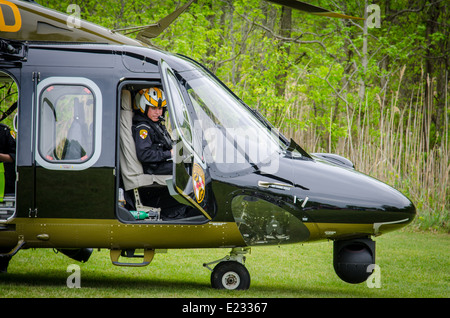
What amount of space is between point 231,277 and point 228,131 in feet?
4.71

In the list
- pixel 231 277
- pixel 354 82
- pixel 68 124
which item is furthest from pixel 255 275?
pixel 354 82

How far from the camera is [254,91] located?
13.8 m

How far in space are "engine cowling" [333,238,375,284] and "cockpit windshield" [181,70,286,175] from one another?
1048 mm

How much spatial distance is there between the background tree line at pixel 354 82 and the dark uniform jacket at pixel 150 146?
580 cm

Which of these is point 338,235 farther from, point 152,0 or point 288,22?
point 288,22

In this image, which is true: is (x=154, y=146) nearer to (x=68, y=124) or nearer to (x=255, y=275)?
(x=68, y=124)

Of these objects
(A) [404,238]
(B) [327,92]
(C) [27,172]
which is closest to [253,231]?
(C) [27,172]

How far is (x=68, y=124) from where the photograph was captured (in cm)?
563

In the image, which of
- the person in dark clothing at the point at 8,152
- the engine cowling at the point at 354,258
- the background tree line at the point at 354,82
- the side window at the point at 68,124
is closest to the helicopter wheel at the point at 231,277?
the engine cowling at the point at 354,258

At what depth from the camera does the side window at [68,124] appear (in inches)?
218

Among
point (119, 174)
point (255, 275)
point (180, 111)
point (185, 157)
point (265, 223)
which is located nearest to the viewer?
point (185, 157)

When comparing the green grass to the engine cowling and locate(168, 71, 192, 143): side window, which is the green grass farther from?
locate(168, 71, 192, 143): side window

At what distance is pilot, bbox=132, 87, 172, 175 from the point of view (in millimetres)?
5781

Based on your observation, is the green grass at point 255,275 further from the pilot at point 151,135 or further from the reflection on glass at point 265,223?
the pilot at point 151,135
